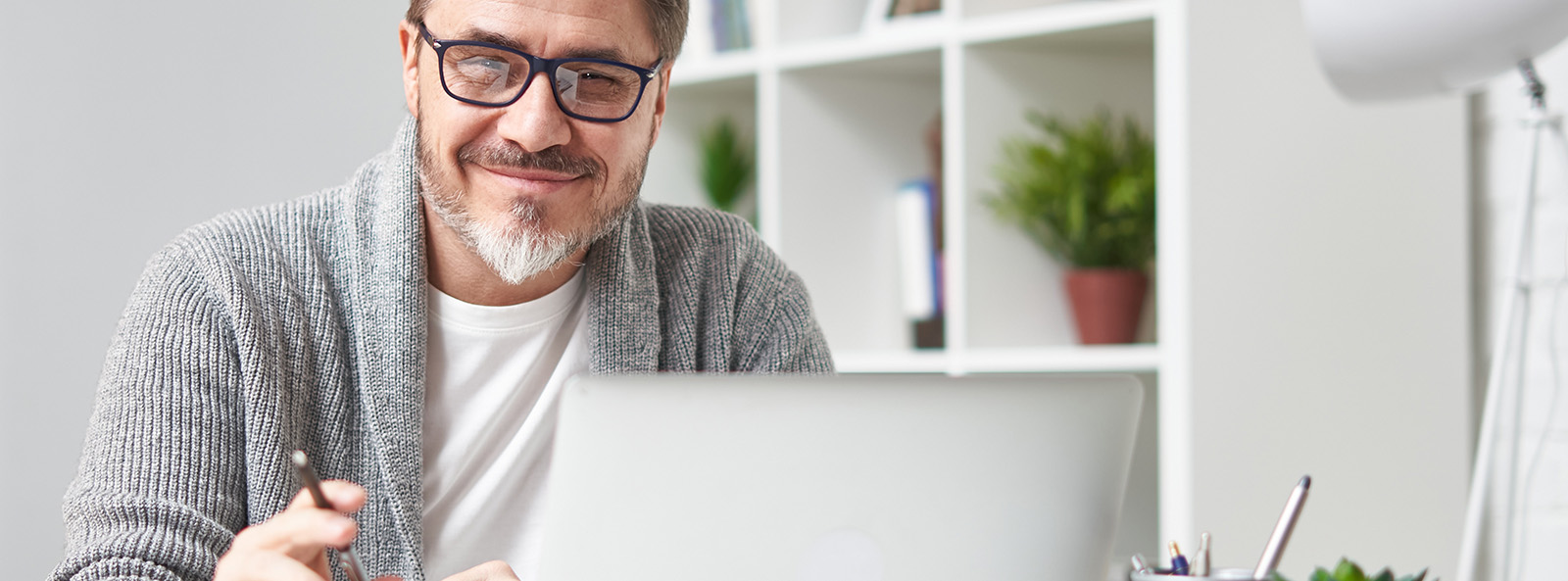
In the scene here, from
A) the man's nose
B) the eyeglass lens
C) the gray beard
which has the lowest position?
the gray beard

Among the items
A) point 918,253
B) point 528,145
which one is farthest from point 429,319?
point 918,253

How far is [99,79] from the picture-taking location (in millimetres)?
1747

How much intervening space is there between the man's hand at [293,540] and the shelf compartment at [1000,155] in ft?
4.36

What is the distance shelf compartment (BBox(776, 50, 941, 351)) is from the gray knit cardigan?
0.84m

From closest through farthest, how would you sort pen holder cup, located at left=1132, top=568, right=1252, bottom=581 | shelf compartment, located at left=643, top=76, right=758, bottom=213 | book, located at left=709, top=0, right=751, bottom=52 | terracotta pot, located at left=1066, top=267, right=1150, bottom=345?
pen holder cup, located at left=1132, top=568, right=1252, bottom=581 → terracotta pot, located at left=1066, top=267, right=1150, bottom=345 → book, located at left=709, top=0, right=751, bottom=52 → shelf compartment, located at left=643, top=76, right=758, bottom=213

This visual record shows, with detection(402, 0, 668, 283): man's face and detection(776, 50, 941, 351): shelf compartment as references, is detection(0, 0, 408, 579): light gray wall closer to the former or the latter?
detection(402, 0, 668, 283): man's face

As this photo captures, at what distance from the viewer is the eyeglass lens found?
3.99 feet

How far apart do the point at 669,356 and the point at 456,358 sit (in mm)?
234

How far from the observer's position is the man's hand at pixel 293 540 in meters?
0.80

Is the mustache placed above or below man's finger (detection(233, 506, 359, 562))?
above

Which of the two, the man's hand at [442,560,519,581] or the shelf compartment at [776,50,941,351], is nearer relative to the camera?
the man's hand at [442,560,519,581]

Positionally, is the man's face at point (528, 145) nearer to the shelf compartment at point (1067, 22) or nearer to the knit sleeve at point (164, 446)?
the knit sleeve at point (164, 446)

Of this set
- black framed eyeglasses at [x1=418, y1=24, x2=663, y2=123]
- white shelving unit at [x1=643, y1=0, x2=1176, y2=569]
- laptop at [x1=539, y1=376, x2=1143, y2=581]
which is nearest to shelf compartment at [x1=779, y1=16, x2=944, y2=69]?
white shelving unit at [x1=643, y1=0, x2=1176, y2=569]

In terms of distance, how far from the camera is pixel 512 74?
4.01 feet
